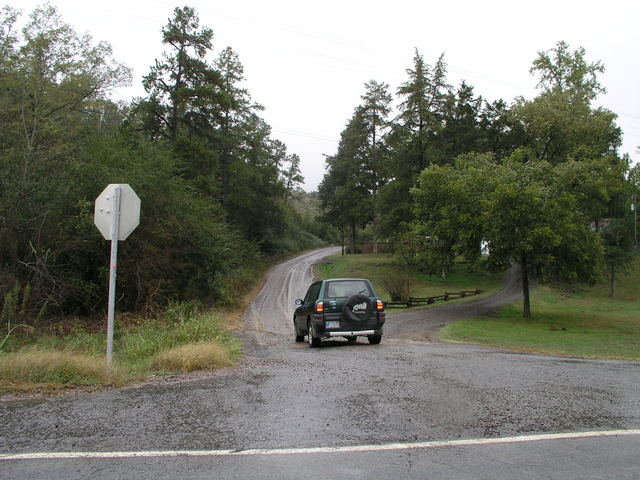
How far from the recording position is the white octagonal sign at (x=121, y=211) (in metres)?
7.31

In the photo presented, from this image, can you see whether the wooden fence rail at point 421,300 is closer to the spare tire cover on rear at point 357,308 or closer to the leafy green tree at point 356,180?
the spare tire cover on rear at point 357,308


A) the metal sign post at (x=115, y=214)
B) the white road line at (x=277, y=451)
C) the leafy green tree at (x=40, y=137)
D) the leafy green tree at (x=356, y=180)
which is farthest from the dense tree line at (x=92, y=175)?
the leafy green tree at (x=356, y=180)

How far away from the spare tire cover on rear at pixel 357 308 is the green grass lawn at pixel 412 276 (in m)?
27.7

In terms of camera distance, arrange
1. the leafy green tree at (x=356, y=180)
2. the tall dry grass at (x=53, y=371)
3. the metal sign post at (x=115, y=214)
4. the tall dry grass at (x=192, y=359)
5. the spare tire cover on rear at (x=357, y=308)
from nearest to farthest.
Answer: the tall dry grass at (x=53, y=371) → the metal sign post at (x=115, y=214) → the tall dry grass at (x=192, y=359) → the spare tire cover on rear at (x=357, y=308) → the leafy green tree at (x=356, y=180)

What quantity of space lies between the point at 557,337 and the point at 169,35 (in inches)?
1200

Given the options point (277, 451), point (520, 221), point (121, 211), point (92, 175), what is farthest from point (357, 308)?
point (520, 221)

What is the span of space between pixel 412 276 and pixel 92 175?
3257 centimetres

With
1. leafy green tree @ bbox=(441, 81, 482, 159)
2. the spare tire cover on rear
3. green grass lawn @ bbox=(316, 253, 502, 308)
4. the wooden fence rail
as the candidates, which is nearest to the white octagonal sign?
the spare tire cover on rear

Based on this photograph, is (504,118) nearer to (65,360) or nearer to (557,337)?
(557,337)

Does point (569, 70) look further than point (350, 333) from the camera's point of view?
Yes

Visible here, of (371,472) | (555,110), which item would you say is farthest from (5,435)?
(555,110)

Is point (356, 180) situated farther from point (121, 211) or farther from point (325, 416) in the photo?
point (325, 416)

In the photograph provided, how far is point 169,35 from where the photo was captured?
34.6 m

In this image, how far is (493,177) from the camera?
28.2 metres
